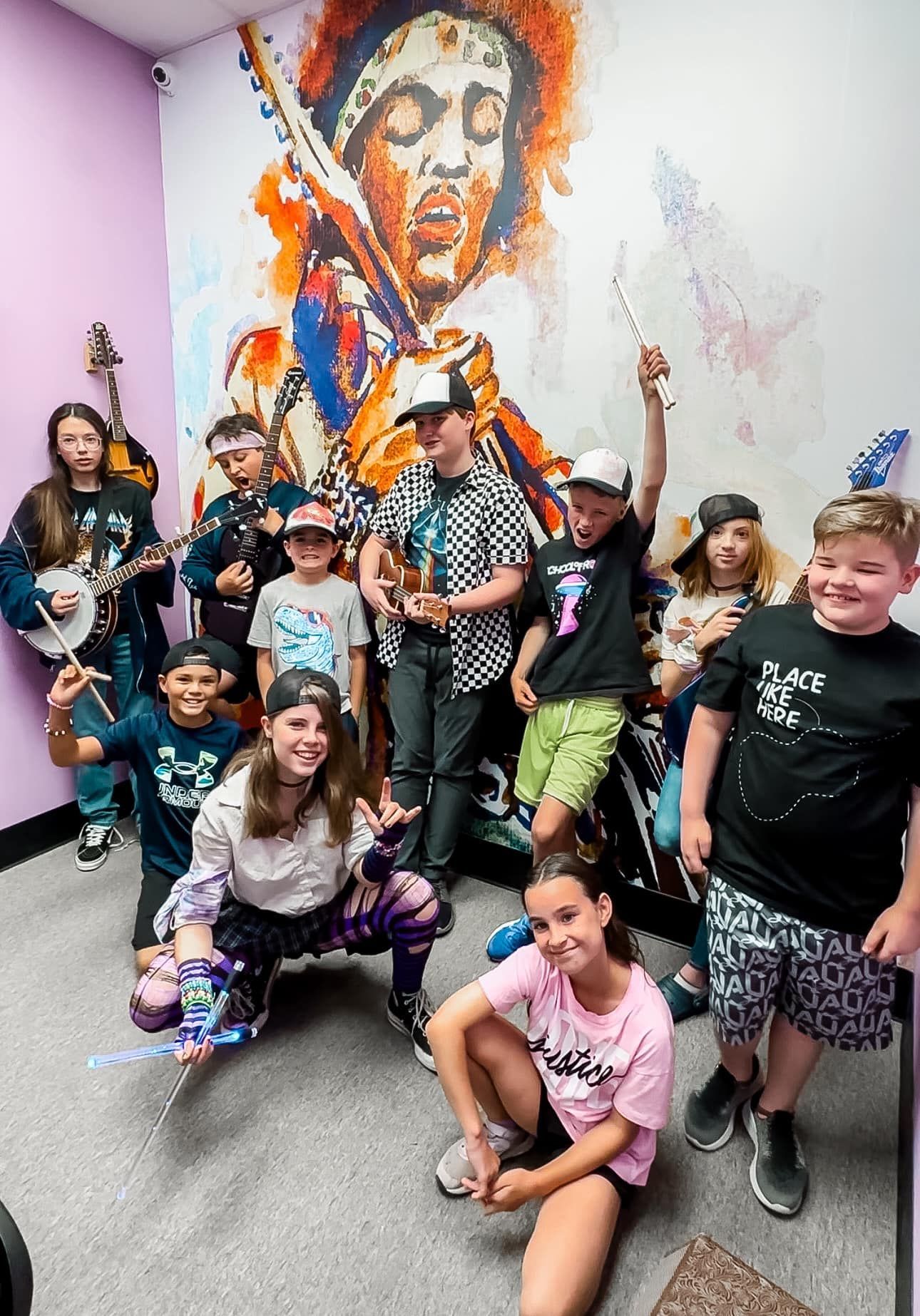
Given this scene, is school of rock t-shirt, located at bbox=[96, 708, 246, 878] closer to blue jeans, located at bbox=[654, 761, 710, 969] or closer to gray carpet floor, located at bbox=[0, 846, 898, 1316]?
gray carpet floor, located at bbox=[0, 846, 898, 1316]

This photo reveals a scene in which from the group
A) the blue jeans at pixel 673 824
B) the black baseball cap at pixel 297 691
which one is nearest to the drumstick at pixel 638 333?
the blue jeans at pixel 673 824

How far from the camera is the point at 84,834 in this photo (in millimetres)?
2678

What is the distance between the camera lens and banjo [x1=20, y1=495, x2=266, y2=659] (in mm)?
2441

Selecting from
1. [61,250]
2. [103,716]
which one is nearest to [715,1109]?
[103,716]

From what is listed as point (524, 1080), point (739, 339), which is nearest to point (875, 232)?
point (739, 339)

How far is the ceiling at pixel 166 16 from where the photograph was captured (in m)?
2.39

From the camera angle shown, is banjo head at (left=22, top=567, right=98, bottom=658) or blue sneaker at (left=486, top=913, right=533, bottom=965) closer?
blue sneaker at (left=486, top=913, right=533, bottom=965)

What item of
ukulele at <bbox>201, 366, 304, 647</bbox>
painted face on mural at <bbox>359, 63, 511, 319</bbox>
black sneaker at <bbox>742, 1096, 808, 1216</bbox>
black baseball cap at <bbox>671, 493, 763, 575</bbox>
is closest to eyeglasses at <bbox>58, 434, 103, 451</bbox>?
ukulele at <bbox>201, 366, 304, 647</bbox>

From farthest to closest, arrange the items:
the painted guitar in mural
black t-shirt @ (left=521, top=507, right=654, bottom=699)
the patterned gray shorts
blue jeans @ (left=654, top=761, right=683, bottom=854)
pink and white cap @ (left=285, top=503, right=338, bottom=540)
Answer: pink and white cap @ (left=285, top=503, right=338, bottom=540) < black t-shirt @ (left=521, top=507, right=654, bottom=699) < blue jeans @ (left=654, top=761, right=683, bottom=854) < the painted guitar in mural < the patterned gray shorts

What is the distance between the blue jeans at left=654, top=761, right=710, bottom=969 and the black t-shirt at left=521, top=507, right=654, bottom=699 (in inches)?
10.3

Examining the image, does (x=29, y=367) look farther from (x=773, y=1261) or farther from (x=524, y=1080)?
(x=773, y=1261)

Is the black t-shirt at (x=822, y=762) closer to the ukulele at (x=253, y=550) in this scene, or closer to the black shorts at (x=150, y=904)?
the black shorts at (x=150, y=904)

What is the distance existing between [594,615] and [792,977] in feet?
3.11

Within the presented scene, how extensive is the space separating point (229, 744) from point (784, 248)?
1806 millimetres
